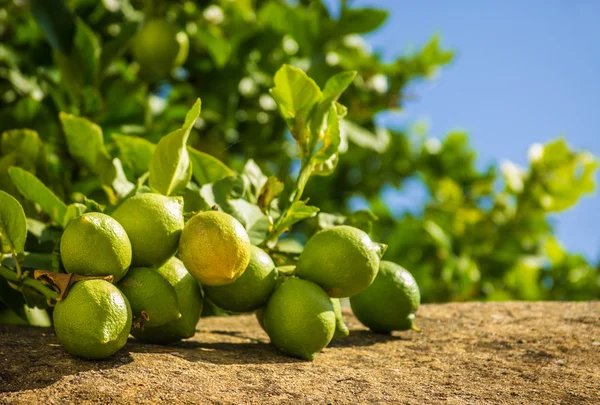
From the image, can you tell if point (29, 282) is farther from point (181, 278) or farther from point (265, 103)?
point (265, 103)

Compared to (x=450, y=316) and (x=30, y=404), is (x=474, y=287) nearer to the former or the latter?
(x=450, y=316)

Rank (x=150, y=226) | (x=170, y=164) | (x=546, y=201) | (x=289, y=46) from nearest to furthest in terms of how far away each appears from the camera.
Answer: (x=150, y=226) → (x=170, y=164) → (x=289, y=46) → (x=546, y=201)

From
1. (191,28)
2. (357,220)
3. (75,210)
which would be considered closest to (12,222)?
(75,210)

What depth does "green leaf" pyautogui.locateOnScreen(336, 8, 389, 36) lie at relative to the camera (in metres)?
2.14

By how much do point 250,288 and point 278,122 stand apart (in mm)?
1480

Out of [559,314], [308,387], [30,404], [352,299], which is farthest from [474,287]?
[30,404]

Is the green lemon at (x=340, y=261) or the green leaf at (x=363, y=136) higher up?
the green leaf at (x=363, y=136)

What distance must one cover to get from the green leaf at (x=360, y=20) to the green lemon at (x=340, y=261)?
116 centimetres

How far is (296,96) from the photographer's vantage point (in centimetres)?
128

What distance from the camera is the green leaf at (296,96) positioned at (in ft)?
4.12

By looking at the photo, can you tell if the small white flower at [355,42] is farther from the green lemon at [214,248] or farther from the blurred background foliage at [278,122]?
the green lemon at [214,248]

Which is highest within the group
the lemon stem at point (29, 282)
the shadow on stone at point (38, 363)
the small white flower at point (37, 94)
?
the small white flower at point (37, 94)

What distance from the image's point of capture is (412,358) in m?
1.28

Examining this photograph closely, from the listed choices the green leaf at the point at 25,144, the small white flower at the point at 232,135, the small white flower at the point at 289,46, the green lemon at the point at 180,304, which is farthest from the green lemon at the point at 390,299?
the small white flower at the point at 289,46
